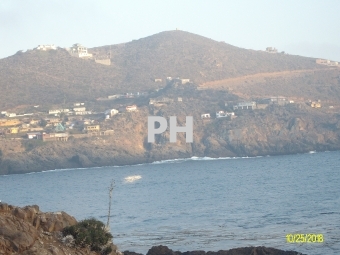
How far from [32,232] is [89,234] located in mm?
1683

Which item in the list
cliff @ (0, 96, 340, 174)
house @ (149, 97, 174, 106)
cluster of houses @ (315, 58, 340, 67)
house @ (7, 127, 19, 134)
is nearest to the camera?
cliff @ (0, 96, 340, 174)

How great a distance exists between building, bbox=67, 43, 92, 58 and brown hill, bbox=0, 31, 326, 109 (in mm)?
2057

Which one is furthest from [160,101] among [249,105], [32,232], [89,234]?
[32,232]

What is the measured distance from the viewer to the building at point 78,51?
444ft

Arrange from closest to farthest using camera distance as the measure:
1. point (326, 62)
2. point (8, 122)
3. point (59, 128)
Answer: point (59, 128) < point (8, 122) < point (326, 62)

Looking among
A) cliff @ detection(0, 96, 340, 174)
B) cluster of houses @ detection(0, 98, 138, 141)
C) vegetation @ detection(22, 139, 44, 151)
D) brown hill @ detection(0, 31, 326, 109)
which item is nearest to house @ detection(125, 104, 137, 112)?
cluster of houses @ detection(0, 98, 138, 141)

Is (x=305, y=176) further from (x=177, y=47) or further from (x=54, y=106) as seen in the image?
(x=177, y=47)

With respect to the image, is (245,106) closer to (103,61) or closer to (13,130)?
(13,130)

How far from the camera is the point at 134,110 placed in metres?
96.5

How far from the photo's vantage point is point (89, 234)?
15.0 metres

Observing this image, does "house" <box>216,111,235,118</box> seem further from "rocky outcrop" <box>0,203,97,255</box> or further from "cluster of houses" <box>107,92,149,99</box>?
"rocky outcrop" <box>0,203,97,255</box>

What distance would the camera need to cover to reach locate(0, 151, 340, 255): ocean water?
91.4ft
